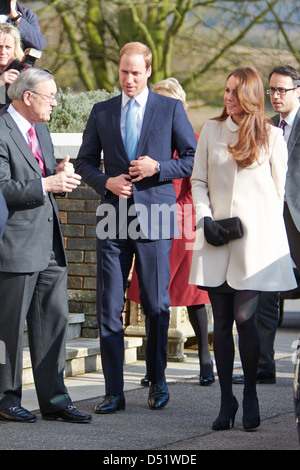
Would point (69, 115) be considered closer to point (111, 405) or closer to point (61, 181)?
point (61, 181)

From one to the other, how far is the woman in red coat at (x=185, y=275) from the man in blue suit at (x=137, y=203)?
2.11 feet

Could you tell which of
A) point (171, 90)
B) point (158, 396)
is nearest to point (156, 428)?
point (158, 396)

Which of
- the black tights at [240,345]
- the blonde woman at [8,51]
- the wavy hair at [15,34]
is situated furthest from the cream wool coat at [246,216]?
the wavy hair at [15,34]

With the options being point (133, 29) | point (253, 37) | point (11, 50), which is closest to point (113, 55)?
point (133, 29)

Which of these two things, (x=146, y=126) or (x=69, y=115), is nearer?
(x=146, y=126)

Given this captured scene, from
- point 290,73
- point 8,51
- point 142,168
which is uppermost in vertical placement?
point 8,51

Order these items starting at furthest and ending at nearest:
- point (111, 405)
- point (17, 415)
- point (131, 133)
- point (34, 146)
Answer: point (131, 133) → point (111, 405) → point (34, 146) → point (17, 415)

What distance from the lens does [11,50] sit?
23.2 feet

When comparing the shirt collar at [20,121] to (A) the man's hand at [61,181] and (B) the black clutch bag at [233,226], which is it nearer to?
(A) the man's hand at [61,181]

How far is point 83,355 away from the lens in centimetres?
742

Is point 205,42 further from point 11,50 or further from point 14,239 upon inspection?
point 14,239

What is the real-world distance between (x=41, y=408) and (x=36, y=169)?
143 cm

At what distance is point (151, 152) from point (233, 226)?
3.37 ft
